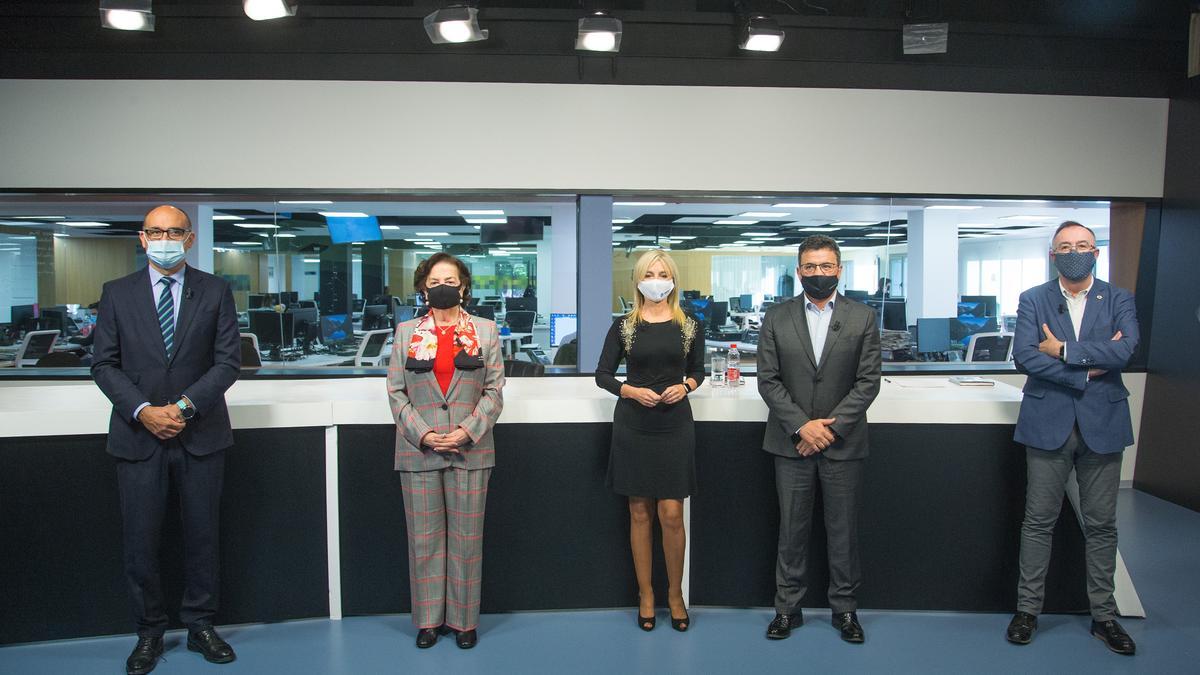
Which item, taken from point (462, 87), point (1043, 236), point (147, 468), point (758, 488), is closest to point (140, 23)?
point (462, 87)

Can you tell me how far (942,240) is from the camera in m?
6.84

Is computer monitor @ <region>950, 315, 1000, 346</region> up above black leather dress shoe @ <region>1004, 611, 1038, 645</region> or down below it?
above

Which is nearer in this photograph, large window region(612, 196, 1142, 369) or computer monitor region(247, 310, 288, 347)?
large window region(612, 196, 1142, 369)

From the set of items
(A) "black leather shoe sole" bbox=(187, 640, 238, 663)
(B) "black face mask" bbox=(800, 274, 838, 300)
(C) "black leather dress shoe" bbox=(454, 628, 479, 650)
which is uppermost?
(B) "black face mask" bbox=(800, 274, 838, 300)

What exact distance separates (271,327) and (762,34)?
4.79 m

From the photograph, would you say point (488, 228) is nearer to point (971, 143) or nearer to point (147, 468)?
point (971, 143)

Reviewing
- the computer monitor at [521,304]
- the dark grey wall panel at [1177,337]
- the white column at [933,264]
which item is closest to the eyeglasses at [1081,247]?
the dark grey wall panel at [1177,337]

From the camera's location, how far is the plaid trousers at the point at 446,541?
121 inches

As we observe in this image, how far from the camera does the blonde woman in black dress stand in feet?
10.2

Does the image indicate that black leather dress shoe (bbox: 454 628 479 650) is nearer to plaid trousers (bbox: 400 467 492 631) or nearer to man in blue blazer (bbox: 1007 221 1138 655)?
plaid trousers (bbox: 400 467 492 631)

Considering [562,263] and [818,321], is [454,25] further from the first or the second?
[818,321]

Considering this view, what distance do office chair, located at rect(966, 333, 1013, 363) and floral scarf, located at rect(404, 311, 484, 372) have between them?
15.2 ft

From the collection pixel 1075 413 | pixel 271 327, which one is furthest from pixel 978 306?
pixel 271 327

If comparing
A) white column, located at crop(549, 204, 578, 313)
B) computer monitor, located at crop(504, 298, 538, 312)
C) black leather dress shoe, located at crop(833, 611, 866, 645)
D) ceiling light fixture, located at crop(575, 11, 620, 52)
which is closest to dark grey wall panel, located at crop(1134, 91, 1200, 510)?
black leather dress shoe, located at crop(833, 611, 866, 645)
